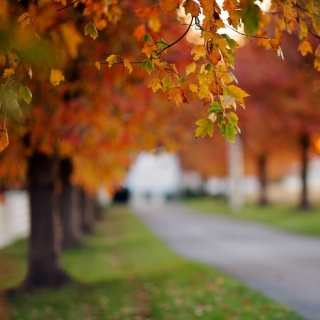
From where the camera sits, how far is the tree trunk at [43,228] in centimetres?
1240

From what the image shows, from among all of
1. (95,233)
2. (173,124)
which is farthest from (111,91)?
(95,233)

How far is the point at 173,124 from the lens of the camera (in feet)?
56.4

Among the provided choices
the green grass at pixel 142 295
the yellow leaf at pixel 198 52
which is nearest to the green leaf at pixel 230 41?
the yellow leaf at pixel 198 52

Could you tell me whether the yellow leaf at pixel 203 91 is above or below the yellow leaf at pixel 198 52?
below

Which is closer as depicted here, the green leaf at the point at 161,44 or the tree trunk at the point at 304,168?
the green leaf at the point at 161,44

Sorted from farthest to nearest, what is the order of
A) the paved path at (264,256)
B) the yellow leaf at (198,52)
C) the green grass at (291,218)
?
the green grass at (291,218), the paved path at (264,256), the yellow leaf at (198,52)

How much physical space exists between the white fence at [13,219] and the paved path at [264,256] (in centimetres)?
606

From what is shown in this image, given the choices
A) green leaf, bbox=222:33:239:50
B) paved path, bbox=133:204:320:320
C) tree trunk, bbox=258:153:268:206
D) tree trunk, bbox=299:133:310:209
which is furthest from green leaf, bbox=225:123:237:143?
tree trunk, bbox=258:153:268:206

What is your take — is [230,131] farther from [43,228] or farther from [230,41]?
[43,228]

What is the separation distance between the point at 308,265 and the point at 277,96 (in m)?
17.2

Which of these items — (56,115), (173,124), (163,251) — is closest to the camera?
(56,115)

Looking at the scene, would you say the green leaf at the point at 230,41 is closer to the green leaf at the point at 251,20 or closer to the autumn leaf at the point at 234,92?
the autumn leaf at the point at 234,92

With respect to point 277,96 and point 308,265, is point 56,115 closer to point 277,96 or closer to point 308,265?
point 308,265

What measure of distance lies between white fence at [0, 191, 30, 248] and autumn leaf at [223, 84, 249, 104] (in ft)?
57.1
